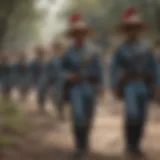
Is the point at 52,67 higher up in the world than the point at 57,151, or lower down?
higher up

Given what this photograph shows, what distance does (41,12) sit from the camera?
6.13 feet

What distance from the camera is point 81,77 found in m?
1.79

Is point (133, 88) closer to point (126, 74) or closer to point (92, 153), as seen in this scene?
point (126, 74)

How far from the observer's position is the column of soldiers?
5.79ft

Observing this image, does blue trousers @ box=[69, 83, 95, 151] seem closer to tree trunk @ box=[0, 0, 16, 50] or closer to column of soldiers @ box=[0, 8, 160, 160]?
column of soldiers @ box=[0, 8, 160, 160]

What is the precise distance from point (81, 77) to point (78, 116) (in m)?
0.13

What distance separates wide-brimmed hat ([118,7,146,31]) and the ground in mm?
236

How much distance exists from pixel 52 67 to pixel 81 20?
190mm

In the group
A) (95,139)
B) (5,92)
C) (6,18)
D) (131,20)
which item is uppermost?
(6,18)

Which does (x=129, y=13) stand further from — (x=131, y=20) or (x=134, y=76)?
(x=134, y=76)

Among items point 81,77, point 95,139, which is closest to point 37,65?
point 81,77

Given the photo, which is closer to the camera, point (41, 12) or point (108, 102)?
point (108, 102)

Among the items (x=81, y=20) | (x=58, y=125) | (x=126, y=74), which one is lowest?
(x=58, y=125)

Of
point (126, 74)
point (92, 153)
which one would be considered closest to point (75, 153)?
point (92, 153)
